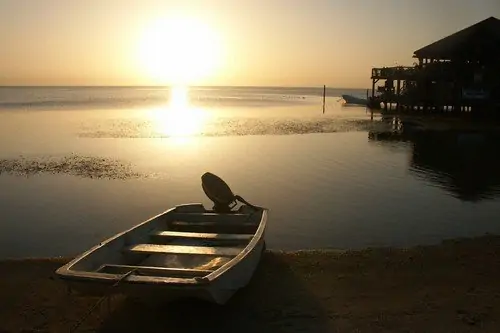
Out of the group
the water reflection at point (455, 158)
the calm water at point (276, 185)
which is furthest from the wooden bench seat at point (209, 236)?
the water reflection at point (455, 158)

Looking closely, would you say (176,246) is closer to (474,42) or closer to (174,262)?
(174,262)

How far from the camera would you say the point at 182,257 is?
738cm

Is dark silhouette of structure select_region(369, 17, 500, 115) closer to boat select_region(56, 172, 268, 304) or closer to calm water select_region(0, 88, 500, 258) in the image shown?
calm water select_region(0, 88, 500, 258)

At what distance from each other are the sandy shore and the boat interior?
596 millimetres

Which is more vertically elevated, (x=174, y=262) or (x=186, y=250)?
(x=186, y=250)

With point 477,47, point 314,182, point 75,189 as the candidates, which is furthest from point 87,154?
point 477,47

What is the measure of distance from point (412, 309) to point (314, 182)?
10471 millimetres

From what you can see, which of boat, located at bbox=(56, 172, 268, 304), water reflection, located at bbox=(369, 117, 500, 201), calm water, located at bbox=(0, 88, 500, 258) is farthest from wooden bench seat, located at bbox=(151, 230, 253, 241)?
water reflection, located at bbox=(369, 117, 500, 201)

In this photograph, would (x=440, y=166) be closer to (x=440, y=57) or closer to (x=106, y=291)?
(x=106, y=291)

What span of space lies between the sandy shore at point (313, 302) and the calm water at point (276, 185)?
5.57ft

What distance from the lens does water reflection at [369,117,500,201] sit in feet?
54.0

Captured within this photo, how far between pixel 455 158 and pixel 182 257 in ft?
61.9

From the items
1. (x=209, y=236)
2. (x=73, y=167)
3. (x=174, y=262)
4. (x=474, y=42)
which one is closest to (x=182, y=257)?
(x=174, y=262)

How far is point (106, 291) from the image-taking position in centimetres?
572
